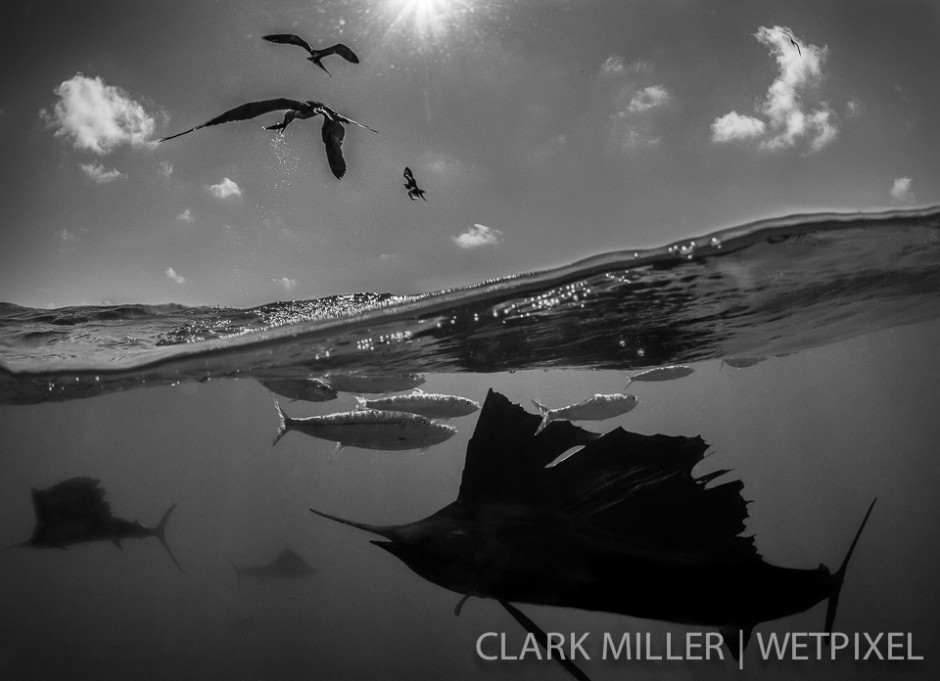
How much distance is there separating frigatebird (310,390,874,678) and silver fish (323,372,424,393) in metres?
4.84

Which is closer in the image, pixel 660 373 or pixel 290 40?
pixel 290 40

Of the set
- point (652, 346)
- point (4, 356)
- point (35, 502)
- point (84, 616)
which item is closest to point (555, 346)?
point (652, 346)

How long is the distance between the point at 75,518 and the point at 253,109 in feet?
31.1

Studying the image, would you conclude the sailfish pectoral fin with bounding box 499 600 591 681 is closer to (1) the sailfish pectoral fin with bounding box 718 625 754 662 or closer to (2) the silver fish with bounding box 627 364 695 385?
(1) the sailfish pectoral fin with bounding box 718 625 754 662

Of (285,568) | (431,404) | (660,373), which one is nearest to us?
(431,404)

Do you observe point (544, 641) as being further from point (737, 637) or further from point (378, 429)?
point (378, 429)

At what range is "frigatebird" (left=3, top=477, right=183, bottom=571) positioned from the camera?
9148mm

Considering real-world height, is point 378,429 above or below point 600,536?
above

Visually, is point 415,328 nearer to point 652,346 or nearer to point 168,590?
point 652,346

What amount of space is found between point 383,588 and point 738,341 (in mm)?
49985

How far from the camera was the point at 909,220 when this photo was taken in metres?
7.97

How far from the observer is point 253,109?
3.51 metres

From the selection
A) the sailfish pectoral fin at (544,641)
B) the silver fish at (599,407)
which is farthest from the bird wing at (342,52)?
the silver fish at (599,407)

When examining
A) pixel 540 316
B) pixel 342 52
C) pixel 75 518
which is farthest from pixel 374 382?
pixel 75 518
